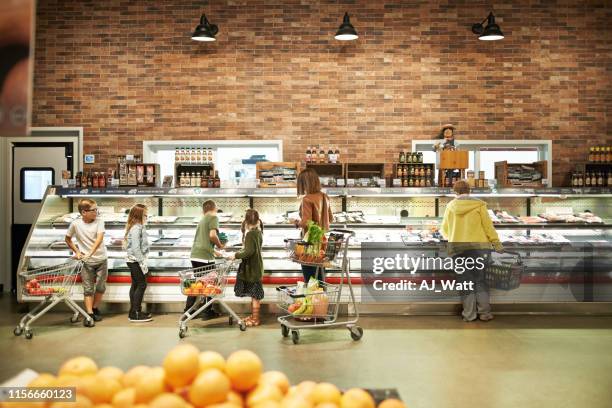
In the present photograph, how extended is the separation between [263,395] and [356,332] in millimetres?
4863

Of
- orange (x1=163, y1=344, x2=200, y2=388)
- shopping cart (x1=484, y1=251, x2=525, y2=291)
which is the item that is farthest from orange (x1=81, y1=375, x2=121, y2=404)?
shopping cart (x1=484, y1=251, x2=525, y2=291)

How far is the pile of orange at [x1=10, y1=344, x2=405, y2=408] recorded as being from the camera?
1.53 m

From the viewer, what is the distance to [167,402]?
57.4 inches

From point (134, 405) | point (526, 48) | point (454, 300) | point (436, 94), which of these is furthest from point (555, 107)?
point (134, 405)

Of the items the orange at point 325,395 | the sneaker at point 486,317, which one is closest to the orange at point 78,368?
the orange at point 325,395

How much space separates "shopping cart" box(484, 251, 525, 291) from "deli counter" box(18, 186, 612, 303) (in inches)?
4.2

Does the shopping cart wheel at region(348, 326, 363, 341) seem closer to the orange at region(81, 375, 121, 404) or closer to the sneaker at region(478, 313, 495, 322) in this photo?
the sneaker at region(478, 313, 495, 322)

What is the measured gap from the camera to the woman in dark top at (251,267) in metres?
6.79

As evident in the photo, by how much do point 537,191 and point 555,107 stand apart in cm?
235

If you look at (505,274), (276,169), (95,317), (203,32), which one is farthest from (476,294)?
(203,32)

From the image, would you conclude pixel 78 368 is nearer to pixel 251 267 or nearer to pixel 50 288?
pixel 251 267

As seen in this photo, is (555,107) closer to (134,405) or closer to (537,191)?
(537,191)

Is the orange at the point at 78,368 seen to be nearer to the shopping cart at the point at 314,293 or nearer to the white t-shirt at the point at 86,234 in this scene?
the shopping cart at the point at 314,293

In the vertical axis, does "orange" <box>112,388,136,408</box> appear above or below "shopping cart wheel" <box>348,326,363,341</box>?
above
